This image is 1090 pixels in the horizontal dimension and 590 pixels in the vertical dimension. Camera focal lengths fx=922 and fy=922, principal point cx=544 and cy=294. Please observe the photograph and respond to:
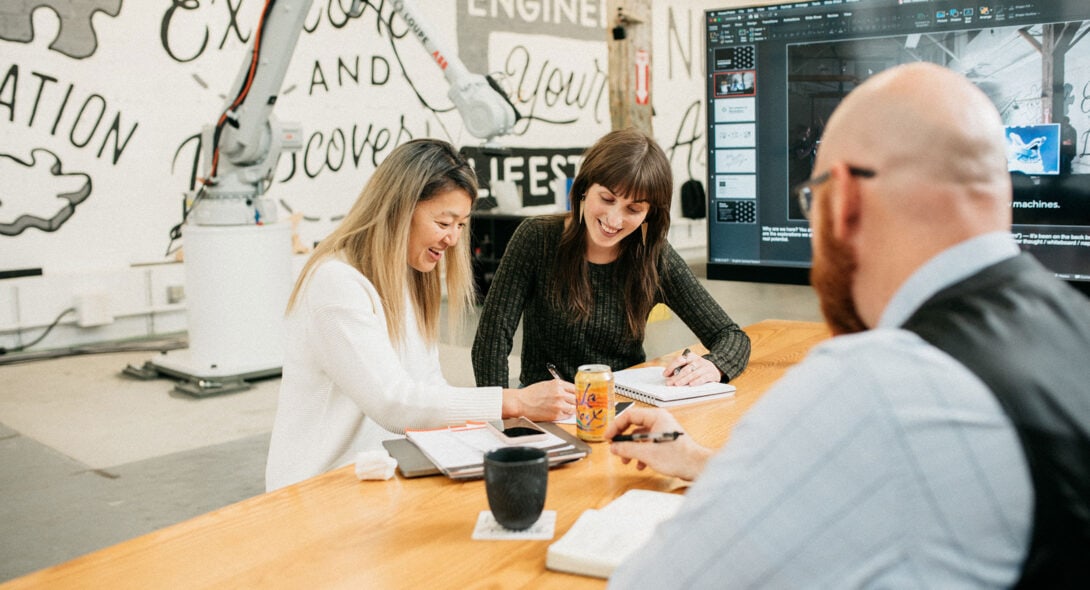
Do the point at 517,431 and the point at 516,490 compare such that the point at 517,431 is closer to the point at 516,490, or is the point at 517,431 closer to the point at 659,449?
the point at 659,449

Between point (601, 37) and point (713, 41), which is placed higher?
point (601, 37)

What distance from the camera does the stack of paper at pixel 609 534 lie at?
1.05 meters

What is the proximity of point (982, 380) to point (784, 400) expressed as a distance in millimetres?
132

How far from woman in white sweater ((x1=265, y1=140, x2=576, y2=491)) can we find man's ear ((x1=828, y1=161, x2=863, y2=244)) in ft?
3.11

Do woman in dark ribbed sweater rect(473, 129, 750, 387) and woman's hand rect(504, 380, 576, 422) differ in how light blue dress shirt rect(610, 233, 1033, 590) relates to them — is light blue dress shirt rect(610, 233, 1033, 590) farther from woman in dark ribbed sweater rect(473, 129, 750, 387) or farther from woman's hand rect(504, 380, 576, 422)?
woman in dark ribbed sweater rect(473, 129, 750, 387)

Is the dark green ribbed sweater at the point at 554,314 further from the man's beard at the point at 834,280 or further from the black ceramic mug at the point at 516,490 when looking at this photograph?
the man's beard at the point at 834,280

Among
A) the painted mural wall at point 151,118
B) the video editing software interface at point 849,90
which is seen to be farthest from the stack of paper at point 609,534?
the painted mural wall at point 151,118

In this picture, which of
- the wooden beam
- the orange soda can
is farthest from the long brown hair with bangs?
the wooden beam

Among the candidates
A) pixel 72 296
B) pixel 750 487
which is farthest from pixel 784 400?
pixel 72 296

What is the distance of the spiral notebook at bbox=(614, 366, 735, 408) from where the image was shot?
70.9 inches

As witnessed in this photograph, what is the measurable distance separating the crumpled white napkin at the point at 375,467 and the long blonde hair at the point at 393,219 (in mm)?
500

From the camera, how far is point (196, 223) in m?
4.51

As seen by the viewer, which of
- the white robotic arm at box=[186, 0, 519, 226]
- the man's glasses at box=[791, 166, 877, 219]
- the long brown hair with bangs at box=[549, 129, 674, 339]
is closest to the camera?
the man's glasses at box=[791, 166, 877, 219]

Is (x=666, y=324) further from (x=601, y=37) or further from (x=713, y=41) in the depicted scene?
(x=601, y=37)
